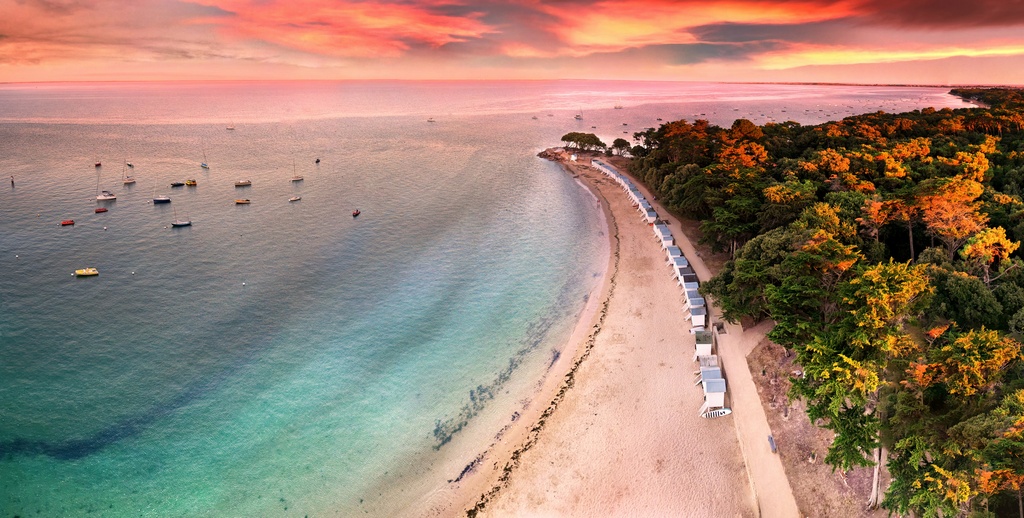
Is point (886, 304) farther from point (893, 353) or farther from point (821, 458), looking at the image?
point (821, 458)

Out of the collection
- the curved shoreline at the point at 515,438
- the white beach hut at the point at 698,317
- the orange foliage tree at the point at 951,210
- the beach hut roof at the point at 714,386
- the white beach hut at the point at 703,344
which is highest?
the orange foliage tree at the point at 951,210

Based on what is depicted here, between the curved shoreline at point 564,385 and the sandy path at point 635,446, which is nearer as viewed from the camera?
the sandy path at point 635,446

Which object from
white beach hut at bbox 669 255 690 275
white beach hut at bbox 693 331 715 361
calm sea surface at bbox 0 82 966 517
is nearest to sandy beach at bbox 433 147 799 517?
white beach hut at bbox 693 331 715 361

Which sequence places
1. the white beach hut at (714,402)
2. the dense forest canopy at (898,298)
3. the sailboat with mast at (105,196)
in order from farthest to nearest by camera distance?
the sailboat with mast at (105,196), the white beach hut at (714,402), the dense forest canopy at (898,298)

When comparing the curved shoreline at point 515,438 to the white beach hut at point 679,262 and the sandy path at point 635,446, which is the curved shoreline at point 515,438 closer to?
the sandy path at point 635,446

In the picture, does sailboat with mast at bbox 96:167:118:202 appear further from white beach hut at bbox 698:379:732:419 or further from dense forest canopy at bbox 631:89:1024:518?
white beach hut at bbox 698:379:732:419

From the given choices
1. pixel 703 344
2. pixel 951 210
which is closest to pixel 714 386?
pixel 703 344

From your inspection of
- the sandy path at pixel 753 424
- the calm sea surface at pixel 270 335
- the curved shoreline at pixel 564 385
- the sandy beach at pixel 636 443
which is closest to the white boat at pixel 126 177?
the calm sea surface at pixel 270 335
